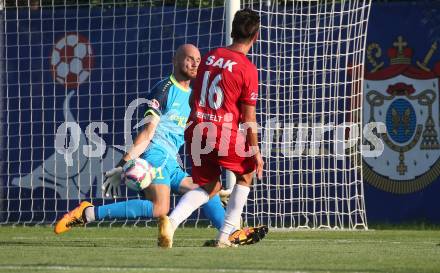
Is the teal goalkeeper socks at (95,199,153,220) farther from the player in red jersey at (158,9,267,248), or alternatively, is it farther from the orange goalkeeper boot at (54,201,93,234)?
the player in red jersey at (158,9,267,248)

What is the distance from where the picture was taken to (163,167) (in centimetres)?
871

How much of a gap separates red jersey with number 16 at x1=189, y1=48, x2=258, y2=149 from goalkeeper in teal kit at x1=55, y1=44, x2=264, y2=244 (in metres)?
0.61

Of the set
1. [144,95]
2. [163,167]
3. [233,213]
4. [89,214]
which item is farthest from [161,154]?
[144,95]

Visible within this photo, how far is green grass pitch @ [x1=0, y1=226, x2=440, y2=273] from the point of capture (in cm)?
624

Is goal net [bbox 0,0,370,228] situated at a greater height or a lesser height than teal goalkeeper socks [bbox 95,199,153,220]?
greater

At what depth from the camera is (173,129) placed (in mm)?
8875

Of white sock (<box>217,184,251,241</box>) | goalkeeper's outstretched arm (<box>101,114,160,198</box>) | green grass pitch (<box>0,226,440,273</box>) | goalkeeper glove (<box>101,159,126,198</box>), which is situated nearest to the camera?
green grass pitch (<box>0,226,440,273</box>)

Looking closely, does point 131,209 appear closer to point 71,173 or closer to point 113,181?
point 113,181

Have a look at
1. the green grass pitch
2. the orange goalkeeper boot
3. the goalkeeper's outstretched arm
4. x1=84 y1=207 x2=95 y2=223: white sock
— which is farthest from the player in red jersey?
the orange goalkeeper boot

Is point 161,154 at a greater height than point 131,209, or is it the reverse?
point 161,154

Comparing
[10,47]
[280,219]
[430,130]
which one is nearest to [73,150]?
[10,47]

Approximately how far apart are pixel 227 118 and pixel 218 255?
1.24m

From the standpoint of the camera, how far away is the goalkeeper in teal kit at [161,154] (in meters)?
8.53

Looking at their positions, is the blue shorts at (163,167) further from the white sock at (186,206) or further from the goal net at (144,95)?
the goal net at (144,95)
